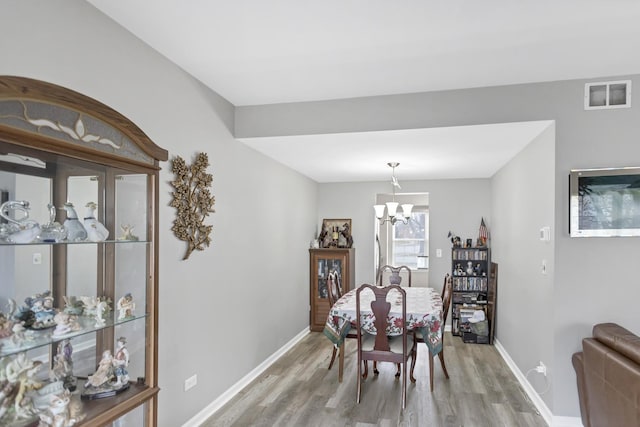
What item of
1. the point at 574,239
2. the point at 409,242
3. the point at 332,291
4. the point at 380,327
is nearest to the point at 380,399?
the point at 380,327

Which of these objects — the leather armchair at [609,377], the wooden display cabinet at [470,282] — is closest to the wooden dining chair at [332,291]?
the wooden display cabinet at [470,282]

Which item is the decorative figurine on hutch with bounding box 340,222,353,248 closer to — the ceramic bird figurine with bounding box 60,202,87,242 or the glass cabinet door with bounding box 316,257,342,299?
the glass cabinet door with bounding box 316,257,342,299

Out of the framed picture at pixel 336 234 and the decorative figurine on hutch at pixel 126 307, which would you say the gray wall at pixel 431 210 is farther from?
the decorative figurine on hutch at pixel 126 307

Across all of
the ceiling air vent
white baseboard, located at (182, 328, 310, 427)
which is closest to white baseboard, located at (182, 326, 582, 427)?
white baseboard, located at (182, 328, 310, 427)

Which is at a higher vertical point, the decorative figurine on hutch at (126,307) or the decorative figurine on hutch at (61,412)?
the decorative figurine on hutch at (126,307)

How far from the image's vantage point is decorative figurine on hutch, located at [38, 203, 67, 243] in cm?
160

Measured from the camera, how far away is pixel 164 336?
2705mm

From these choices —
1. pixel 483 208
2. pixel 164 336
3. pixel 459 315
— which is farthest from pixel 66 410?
pixel 483 208

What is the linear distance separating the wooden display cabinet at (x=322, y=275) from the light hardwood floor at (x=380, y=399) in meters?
1.36

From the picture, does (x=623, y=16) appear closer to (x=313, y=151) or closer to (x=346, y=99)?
(x=346, y=99)

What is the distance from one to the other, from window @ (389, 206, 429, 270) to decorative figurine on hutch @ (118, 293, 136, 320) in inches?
236

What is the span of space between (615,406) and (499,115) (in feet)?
6.77

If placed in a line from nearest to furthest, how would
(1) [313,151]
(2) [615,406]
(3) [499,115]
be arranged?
(2) [615,406] < (3) [499,115] < (1) [313,151]

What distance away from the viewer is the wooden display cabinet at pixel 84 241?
4.80 ft
